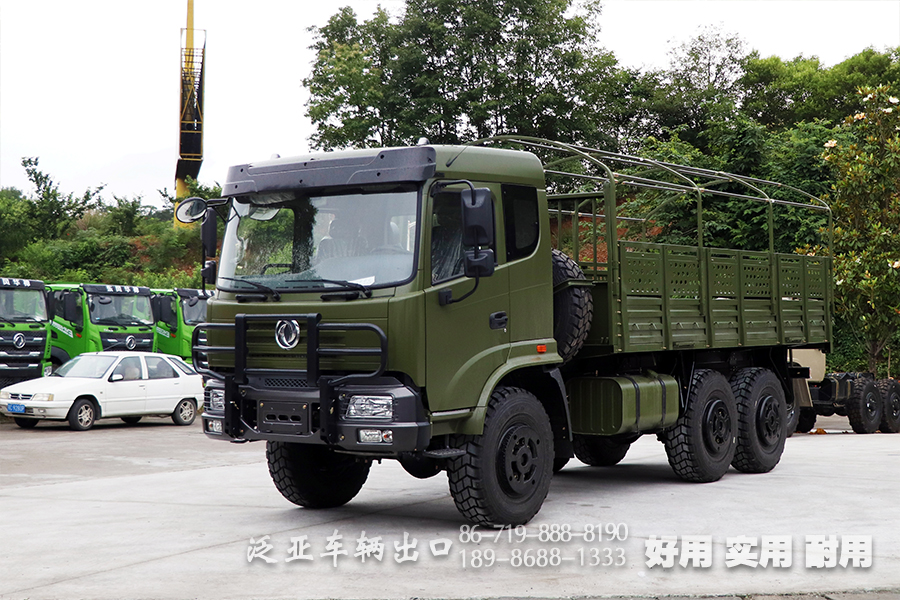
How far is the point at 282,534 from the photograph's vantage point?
7973 mm

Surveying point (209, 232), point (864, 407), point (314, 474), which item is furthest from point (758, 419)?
point (864, 407)

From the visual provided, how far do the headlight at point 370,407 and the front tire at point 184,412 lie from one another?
13982 mm

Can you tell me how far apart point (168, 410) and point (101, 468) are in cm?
709

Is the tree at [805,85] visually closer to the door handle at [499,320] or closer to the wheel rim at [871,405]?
the wheel rim at [871,405]

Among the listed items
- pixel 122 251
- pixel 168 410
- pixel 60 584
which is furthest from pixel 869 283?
pixel 122 251

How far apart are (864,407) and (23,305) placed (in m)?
17.0

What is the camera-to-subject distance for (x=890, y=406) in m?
20.1

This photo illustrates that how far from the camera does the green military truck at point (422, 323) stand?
24.0ft

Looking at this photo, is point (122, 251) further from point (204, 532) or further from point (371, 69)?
point (204, 532)

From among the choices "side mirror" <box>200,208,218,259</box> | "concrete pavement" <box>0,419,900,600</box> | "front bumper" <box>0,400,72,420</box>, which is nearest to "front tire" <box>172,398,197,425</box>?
"front bumper" <box>0,400,72,420</box>

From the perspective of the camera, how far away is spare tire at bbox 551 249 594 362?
893 cm

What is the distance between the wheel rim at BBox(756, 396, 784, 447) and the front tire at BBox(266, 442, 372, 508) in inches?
192

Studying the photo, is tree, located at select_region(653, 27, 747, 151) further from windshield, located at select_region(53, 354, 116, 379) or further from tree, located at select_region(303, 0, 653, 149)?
windshield, located at select_region(53, 354, 116, 379)

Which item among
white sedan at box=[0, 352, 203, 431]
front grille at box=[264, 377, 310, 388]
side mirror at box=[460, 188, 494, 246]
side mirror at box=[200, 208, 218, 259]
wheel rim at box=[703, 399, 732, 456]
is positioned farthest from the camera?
white sedan at box=[0, 352, 203, 431]
